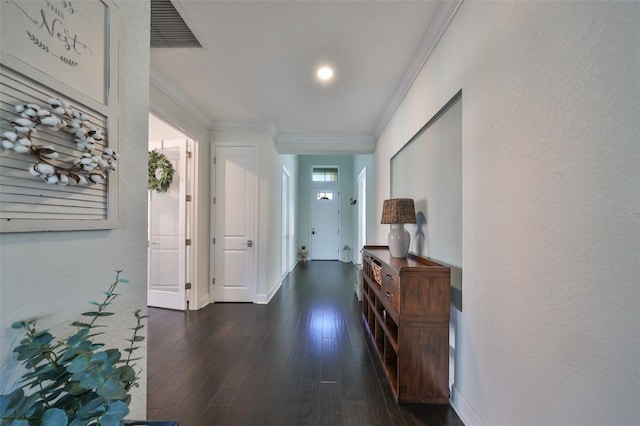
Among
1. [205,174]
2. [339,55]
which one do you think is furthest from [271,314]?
[339,55]

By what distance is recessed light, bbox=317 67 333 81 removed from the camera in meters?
2.29

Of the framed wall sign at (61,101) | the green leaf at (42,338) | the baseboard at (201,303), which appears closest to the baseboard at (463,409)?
the green leaf at (42,338)

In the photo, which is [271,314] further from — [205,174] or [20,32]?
[20,32]

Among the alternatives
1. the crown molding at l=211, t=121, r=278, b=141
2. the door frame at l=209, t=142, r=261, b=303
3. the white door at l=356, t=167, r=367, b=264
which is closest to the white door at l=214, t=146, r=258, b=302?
the door frame at l=209, t=142, r=261, b=303

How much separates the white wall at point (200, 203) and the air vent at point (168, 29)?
1.00 metres

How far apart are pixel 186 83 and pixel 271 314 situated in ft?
9.33

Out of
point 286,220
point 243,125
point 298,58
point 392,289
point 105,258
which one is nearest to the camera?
point 105,258

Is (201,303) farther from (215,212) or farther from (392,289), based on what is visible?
(392,289)

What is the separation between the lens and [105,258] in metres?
0.91

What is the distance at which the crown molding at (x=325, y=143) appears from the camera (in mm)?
4145

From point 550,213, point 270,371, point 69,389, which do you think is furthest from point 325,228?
point 69,389

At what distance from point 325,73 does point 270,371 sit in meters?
2.66

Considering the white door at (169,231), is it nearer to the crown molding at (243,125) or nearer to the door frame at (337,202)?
the crown molding at (243,125)

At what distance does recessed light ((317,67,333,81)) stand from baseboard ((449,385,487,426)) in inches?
104
